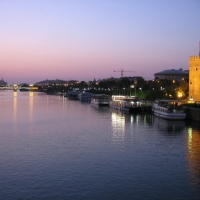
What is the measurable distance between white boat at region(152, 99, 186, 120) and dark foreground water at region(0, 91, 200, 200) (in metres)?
5.86

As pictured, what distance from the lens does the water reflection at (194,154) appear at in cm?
1142

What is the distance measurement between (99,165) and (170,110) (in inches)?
603

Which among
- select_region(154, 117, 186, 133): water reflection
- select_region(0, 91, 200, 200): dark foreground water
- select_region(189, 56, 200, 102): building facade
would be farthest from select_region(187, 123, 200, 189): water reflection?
select_region(189, 56, 200, 102): building facade

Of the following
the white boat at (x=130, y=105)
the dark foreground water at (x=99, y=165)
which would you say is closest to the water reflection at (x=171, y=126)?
the dark foreground water at (x=99, y=165)

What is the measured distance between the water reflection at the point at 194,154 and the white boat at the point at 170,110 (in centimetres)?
410

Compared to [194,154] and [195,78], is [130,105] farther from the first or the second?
[194,154]

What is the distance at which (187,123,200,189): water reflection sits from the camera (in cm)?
1142

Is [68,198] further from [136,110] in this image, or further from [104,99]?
[104,99]

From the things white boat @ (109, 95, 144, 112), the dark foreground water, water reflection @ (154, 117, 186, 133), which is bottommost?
the dark foreground water

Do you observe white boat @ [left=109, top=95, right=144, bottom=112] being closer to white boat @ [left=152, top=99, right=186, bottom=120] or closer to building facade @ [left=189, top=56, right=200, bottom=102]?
building facade @ [left=189, top=56, right=200, bottom=102]

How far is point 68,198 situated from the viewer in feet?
31.2

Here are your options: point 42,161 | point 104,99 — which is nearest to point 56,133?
point 42,161

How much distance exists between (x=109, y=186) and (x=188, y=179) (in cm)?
232

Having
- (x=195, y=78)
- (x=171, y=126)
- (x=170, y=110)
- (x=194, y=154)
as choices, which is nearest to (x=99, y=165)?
(x=194, y=154)
